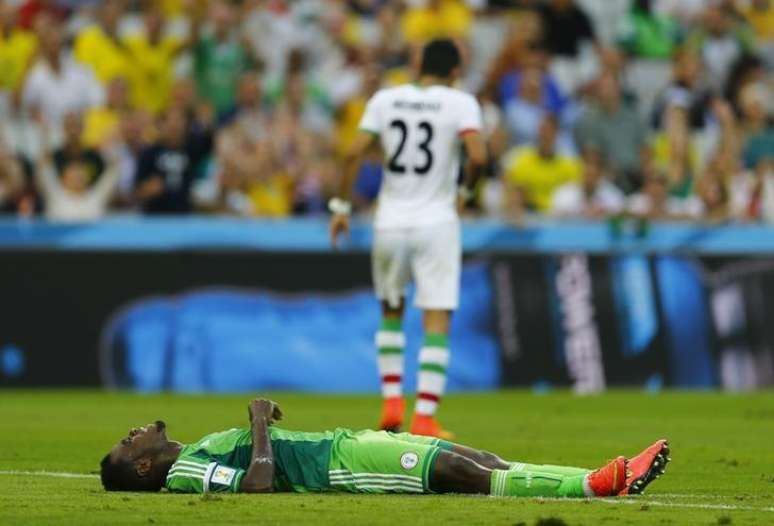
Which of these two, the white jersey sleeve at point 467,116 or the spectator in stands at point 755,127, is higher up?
the spectator in stands at point 755,127

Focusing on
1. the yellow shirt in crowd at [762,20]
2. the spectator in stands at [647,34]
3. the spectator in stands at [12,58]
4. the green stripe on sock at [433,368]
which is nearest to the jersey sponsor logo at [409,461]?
the green stripe on sock at [433,368]

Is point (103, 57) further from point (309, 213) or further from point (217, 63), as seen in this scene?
point (309, 213)

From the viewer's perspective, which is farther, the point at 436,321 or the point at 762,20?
the point at 762,20

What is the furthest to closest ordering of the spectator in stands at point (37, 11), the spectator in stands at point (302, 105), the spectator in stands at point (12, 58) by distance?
the spectator in stands at point (37, 11), the spectator in stands at point (302, 105), the spectator in stands at point (12, 58)

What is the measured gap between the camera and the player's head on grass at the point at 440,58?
1298 cm

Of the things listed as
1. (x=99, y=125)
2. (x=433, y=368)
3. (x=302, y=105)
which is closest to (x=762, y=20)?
(x=302, y=105)

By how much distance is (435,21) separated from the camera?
23875mm

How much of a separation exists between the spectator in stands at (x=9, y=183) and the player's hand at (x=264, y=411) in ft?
38.2

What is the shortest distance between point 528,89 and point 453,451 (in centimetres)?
1471

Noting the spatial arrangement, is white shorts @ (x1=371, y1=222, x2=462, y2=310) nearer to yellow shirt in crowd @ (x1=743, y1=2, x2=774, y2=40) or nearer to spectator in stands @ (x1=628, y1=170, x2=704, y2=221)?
spectator in stands @ (x1=628, y1=170, x2=704, y2=221)

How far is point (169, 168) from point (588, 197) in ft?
15.1

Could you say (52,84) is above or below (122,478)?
above

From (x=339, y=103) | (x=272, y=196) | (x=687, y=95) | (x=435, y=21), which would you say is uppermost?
(x=435, y=21)

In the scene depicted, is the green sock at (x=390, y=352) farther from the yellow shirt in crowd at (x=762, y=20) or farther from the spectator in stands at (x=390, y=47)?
the yellow shirt in crowd at (x=762, y=20)
